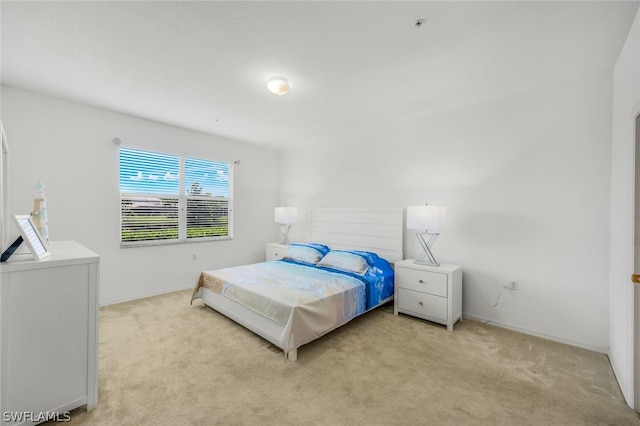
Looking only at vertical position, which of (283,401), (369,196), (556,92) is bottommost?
(283,401)

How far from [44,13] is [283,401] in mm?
3015

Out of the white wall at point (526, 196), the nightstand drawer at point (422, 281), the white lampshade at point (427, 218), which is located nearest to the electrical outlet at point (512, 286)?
the white wall at point (526, 196)

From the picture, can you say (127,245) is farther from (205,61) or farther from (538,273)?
(538,273)

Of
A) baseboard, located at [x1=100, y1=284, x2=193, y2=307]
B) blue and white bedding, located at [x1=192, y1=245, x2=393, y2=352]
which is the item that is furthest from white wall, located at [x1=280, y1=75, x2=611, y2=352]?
baseboard, located at [x1=100, y1=284, x2=193, y2=307]

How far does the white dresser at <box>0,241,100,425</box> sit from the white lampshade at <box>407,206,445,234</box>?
113 inches

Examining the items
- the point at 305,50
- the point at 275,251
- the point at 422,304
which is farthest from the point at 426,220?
the point at 275,251

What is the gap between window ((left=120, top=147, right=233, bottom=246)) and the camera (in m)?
3.77

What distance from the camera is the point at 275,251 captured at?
4883 millimetres

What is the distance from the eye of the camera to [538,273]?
109 inches

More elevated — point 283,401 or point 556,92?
point 556,92

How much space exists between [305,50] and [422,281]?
103 inches

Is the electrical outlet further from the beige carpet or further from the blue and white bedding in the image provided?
the blue and white bedding

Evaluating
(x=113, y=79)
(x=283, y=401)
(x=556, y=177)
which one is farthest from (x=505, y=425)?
(x=113, y=79)

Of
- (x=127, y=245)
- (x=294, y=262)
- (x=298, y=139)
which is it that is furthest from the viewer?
(x=298, y=139)
